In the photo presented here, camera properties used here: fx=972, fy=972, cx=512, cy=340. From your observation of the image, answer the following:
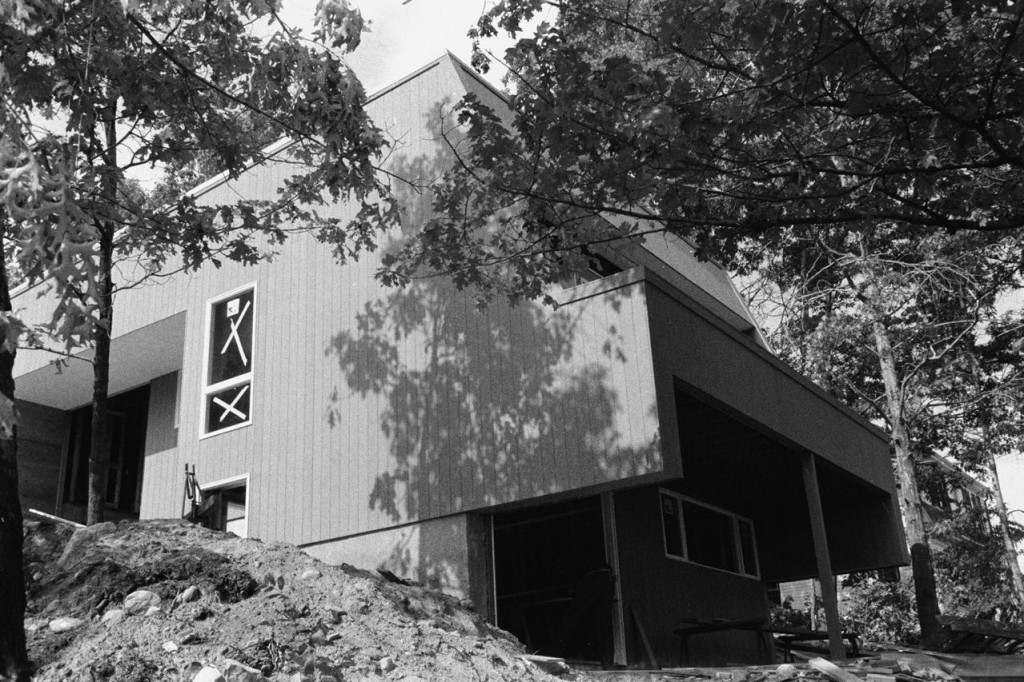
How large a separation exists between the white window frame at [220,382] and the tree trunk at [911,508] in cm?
1183

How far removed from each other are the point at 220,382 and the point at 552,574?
532 centimetres

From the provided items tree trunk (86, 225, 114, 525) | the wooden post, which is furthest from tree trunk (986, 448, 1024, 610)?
tree trunk (86, 225, 114, 525)

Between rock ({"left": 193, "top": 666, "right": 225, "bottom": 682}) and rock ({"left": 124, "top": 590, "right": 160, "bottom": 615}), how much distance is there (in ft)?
3.09

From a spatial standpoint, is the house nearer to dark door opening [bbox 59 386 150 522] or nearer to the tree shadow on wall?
the tree shadow on wall

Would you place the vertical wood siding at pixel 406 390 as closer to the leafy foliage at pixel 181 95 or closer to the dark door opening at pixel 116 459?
the leafy foliage at pixel 181 95

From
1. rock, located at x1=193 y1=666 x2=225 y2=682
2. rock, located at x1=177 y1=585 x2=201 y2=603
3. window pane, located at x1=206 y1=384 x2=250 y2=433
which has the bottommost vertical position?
rock, located at x1=193 y1=666 x2=225 y2=682

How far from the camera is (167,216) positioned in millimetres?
10023

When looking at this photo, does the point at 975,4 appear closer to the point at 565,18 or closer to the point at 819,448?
the point at 565,18

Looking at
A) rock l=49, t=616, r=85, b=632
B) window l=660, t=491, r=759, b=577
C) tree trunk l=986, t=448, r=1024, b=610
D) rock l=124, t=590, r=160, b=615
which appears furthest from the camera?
tree trunk l=986, t=448, r=1024, b=610

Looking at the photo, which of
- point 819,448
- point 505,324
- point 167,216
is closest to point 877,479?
point 819,448

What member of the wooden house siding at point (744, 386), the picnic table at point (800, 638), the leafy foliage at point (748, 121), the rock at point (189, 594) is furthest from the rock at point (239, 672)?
the picnic table at point (800, 638)

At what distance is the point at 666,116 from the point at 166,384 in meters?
12.8

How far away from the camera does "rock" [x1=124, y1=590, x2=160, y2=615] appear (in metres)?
6.27

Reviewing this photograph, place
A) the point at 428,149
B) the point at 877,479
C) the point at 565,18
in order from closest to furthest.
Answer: the point at 565,18, the point at 428,149, the point at 877,479
